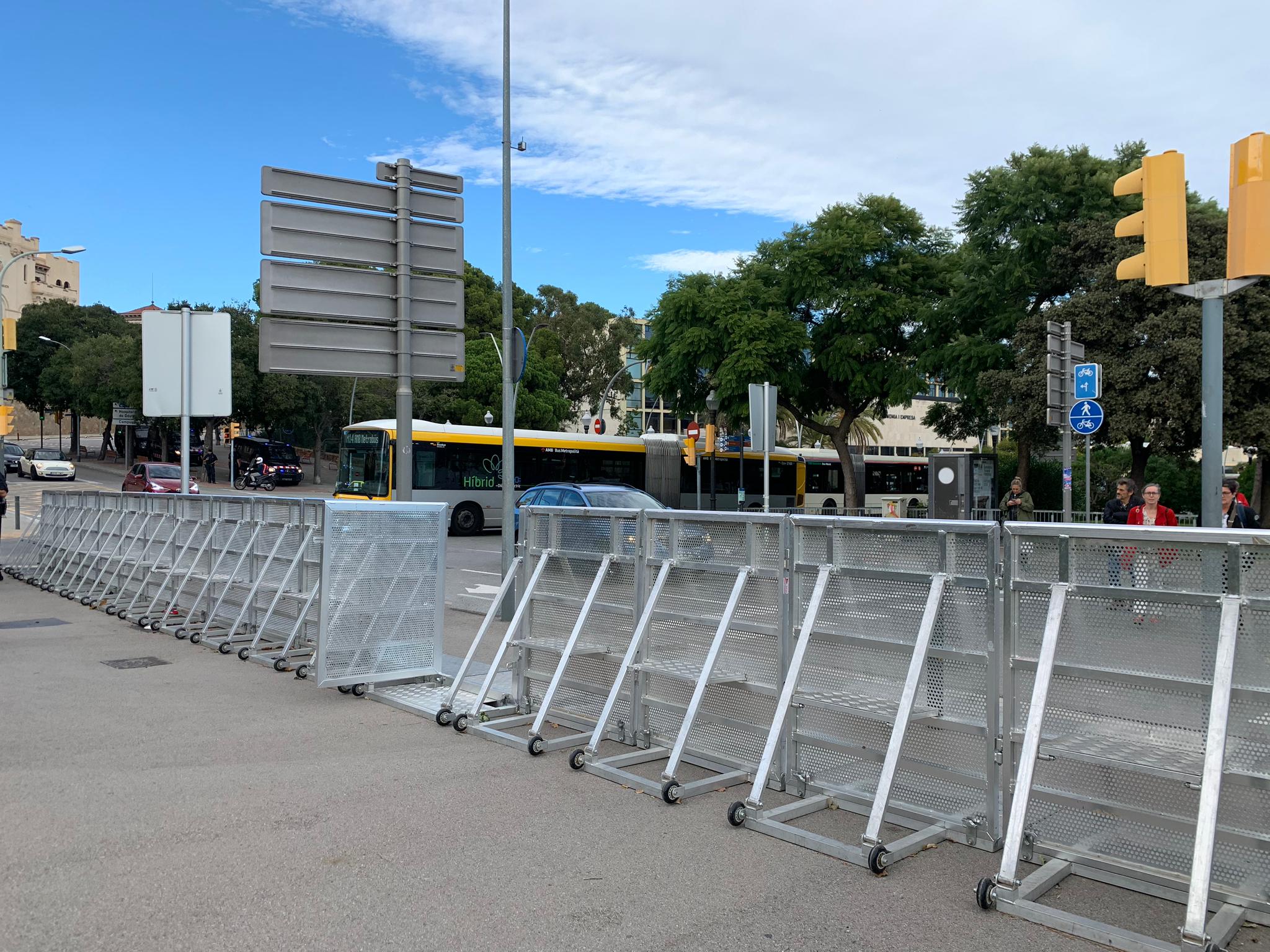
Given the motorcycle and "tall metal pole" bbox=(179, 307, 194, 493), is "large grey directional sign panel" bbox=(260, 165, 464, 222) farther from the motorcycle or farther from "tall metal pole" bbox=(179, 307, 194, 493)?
the motorcycle

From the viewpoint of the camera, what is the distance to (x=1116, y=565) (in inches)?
186

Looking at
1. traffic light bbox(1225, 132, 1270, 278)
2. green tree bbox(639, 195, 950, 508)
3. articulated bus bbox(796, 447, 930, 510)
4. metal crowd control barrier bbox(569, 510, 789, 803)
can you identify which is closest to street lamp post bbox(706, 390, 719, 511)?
green tree bbox(639, 195, 950, 508)

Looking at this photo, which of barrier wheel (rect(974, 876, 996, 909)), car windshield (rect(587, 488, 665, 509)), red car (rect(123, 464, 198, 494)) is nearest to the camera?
barrier wheel (rect(974, 876, 996, 909))

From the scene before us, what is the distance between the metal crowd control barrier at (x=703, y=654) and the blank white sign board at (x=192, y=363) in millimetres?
8538

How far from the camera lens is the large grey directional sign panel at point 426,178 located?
36.2 ft

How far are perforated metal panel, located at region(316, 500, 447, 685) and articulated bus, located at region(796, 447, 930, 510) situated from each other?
3120 cm

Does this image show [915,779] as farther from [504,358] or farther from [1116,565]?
[504,358]

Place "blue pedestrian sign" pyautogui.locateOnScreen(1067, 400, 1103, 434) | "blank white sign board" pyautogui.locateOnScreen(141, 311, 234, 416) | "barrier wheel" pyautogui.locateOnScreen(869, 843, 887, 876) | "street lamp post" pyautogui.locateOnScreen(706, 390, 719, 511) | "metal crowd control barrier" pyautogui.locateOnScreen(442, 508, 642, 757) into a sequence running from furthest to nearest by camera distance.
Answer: "street lamp post" pyautogui.locateOnScreen(706, 390, 719, 511)
"blank white sign board" pyautogui.locateOnScreen(141, 311, 234, 416)
"blue pedestrian sign" pyautogui.locateOnScreen(1067, 400, 1103, 434)
"metal crowd control barrier" pyautogui.locateOnScreen(442, 508, 642, 757)
"barrier wheel" pyautogui.locateOnScreen(869, 843, 887, 876)

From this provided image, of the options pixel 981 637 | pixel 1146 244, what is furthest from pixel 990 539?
pixel 1146 244

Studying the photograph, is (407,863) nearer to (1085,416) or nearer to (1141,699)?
(1141,699)

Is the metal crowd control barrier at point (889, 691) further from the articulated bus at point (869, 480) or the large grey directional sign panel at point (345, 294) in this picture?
the articulated bus at point (869, 480)

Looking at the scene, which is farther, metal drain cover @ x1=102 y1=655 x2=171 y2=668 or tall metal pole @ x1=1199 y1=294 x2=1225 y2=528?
metal drain cover @ x1=102 y1=655 x2=171 y2=668

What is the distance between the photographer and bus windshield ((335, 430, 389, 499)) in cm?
2791

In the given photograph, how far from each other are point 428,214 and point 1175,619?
880 cm
